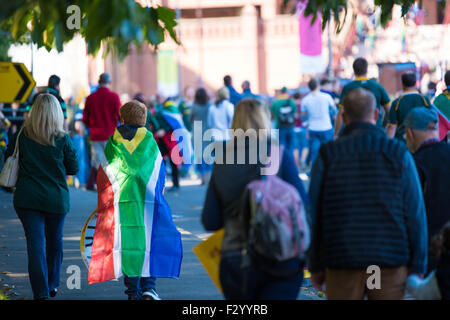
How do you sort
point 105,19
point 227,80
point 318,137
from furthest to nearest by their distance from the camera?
point 227,80 < point 318,137 < point 105,19

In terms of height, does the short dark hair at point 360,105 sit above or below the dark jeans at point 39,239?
above

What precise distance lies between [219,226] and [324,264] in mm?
629

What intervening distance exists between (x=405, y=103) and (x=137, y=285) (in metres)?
4.06

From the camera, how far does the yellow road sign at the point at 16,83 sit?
14.4 metres

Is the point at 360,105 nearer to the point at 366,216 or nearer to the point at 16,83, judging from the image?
the point at 366,216

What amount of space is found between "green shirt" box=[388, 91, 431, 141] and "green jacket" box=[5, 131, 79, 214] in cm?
401

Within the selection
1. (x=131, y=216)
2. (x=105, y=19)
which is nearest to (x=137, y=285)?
(x=131, y=216)

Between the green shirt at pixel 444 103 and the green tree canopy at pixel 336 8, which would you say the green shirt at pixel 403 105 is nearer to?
the green shirt at pixel 444 103

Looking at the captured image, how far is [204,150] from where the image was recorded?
18719 mm

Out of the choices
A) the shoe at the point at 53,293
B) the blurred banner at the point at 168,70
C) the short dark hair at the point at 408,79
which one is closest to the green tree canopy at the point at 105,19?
the shoe at the point at 53,293

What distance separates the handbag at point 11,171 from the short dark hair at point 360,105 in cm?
324

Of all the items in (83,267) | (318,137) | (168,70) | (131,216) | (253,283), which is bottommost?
(83,267)

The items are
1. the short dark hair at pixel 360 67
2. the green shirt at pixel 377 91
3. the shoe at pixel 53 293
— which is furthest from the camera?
the short dark hair at pixel 360 67

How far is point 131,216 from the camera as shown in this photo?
296 inches
